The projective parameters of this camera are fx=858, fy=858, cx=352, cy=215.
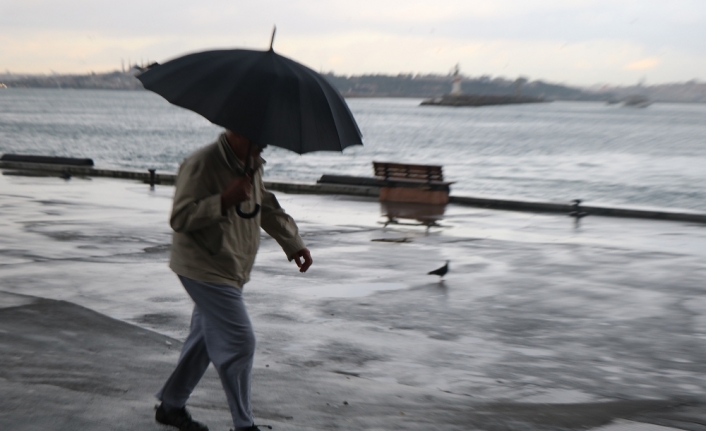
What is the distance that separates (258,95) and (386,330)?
3.93 m

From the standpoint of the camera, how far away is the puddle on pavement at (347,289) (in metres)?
8.79

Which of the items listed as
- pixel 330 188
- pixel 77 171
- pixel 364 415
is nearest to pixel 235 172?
pixel 364 415

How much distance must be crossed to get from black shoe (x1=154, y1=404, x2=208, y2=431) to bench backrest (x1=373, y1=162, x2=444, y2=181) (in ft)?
48.4

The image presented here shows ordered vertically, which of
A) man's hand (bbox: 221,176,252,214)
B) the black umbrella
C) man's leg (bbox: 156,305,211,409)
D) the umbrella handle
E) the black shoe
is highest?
the black umbrella

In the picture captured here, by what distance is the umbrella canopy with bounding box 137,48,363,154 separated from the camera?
380 cm

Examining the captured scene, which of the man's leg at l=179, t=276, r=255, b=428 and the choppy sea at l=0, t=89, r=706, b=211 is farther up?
the man's leg at l=179, t=276, r=255, b=428

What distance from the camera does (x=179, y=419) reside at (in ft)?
14.2

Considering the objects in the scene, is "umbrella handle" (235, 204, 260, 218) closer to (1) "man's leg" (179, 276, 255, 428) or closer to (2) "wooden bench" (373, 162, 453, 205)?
(1) "man's leg" (179, 276, 255, 428)

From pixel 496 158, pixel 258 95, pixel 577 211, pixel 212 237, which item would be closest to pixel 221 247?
pixel 212 237

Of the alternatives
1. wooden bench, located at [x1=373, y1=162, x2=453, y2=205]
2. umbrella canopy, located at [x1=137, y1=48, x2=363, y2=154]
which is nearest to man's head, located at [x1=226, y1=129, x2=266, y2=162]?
umbrella canopy, located at [x1=137, y1=48, x2=363, y2=154]

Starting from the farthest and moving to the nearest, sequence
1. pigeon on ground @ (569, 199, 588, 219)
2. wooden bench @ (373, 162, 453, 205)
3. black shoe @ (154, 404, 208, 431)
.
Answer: wooden bench @ (373, 162, 453, 205) < pigeon on ground @ (569, 199, 588, 219) < black shoe @ (154, 404, 208, 431)

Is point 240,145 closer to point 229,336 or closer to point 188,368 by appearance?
point 229,336

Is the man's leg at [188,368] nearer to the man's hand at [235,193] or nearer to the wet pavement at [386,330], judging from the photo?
the wet pavement at [386,330]

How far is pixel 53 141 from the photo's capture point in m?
88.2
